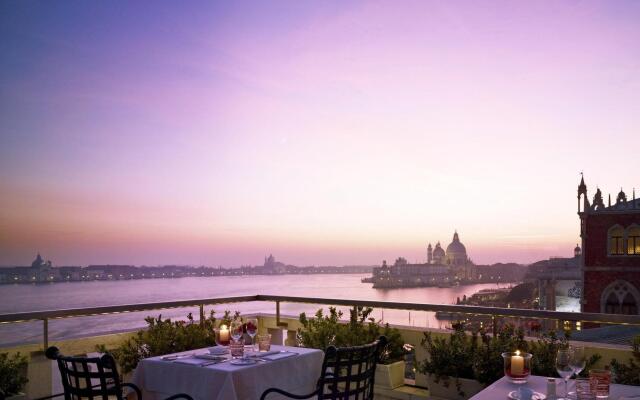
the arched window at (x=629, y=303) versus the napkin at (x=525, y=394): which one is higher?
the napkin at (x=525, y=394)

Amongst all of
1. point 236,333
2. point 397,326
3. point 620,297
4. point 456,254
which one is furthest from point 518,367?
point 456,254

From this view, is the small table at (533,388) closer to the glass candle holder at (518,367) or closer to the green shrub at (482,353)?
the glass candle holder at (518,367)

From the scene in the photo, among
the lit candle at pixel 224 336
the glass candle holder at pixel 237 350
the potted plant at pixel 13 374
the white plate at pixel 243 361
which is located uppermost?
the lit candle at pixel 224 336

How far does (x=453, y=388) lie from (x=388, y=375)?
0.63 m

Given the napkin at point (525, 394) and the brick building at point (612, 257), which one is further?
the brick building at point (612, 257)

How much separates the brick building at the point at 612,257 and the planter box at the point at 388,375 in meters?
40.1

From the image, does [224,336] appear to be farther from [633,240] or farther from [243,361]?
[633,240]

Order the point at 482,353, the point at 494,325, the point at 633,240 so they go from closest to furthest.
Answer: the point at 482,353, the point at 494,325, the point at 633,240

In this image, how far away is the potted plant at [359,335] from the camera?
5539mm

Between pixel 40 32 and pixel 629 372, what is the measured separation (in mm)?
11653

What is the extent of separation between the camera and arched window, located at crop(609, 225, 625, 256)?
41.9 metres

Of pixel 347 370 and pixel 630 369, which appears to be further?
pixel 630 369

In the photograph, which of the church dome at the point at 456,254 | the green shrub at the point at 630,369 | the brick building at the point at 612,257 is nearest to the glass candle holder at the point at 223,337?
the green shrub at the point at 630,369

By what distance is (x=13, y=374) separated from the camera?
4719mm
